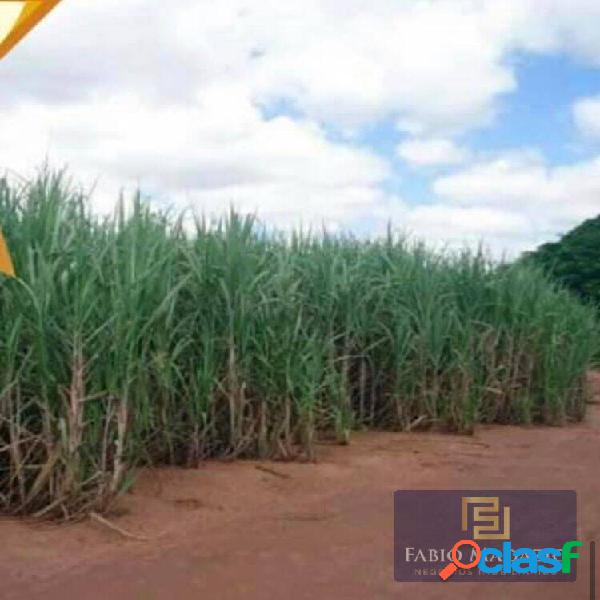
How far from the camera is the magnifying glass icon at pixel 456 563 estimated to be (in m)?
3.86

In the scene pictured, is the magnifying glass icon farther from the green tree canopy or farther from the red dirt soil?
the green tree canopy

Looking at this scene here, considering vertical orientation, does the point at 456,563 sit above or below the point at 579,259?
below

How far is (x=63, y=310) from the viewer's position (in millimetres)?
4230

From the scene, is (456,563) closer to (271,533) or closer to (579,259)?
(271,533)

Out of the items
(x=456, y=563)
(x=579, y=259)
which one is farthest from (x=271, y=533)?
(x=579, y=259)

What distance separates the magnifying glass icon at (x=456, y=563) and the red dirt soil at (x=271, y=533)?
19cm

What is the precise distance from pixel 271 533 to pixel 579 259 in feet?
40.9

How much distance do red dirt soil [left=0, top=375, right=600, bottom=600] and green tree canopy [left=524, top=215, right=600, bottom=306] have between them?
359 inches

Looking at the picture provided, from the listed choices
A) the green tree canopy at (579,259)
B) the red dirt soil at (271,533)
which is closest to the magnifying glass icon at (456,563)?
the red dirt soil at (271,533)

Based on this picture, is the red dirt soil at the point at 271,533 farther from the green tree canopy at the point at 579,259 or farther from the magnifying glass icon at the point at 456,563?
the green tree canopy at the point at 579,259

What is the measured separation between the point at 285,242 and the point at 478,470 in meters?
2.28

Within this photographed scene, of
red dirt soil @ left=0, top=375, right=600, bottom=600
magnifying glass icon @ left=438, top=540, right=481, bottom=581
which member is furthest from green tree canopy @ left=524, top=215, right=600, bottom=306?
magnifying glass icon @ left=438, top=540, right=481, bottom=581

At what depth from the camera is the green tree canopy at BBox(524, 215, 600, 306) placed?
1520 centimetres

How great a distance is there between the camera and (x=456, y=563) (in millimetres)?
3973
